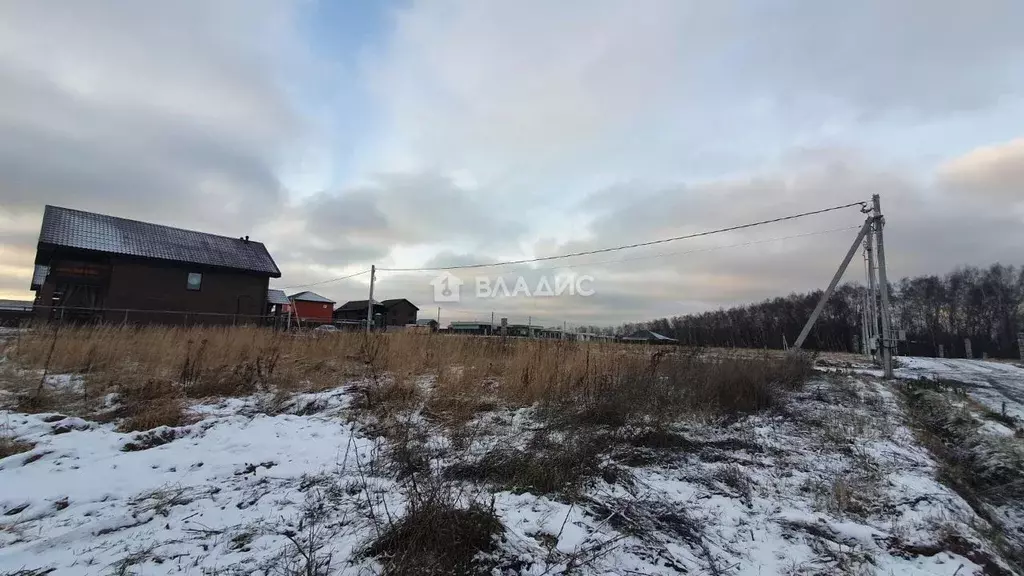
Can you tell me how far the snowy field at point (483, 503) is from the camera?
2.22 metres

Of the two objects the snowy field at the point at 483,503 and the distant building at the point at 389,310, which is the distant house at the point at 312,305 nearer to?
the distant building at the point at 389,310

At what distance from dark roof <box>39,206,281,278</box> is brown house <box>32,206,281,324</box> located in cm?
4

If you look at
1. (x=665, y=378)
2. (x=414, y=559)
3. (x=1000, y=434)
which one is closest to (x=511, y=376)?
(x=665, y=378)

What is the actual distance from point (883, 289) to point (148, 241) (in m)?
31.2

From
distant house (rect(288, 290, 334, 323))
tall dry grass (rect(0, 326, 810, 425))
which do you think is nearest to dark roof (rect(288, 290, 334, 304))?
distant house (rect(288, 290, 334, 323))

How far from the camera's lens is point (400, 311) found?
194 ft

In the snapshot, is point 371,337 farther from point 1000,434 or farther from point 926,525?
point 1000,434

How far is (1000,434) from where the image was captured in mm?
4352

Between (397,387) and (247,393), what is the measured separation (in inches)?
85.4

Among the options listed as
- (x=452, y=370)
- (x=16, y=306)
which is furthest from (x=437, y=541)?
(x=16, y=306)

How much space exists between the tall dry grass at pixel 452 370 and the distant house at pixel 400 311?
159 ft

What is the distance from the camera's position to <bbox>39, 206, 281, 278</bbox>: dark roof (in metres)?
20.4

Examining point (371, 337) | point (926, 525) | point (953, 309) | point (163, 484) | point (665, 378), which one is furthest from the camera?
point (953, 309)

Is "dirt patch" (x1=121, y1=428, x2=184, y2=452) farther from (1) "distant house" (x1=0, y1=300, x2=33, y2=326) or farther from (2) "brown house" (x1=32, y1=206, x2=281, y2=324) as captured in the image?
(2) "brown house" (x1=32, y1=206, x2=281, y2=324)
